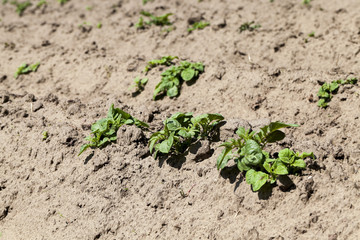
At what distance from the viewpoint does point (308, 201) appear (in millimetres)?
2629

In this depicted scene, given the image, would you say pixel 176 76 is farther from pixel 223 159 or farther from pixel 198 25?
pixel 223 159

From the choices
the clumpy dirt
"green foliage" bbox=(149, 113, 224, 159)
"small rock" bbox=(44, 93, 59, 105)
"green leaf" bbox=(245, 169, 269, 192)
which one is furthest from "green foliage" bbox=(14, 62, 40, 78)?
"green leaf" bbox=(245, 169, 269, 192)

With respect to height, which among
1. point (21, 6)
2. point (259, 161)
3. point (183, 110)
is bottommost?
point (183, 110)

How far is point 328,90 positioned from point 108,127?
214 cm

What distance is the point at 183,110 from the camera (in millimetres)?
3883

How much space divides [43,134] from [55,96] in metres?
0.78

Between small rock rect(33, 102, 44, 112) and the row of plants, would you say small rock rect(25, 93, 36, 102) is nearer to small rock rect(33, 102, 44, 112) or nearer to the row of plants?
small rock rect(33, 102, 44, 112)

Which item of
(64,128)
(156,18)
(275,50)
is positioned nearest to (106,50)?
(156,18)

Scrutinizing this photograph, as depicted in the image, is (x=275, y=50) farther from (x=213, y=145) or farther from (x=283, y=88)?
(x=213, y=145)

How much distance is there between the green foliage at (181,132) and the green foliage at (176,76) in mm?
816

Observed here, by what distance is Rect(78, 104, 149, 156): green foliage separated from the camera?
3.33 m

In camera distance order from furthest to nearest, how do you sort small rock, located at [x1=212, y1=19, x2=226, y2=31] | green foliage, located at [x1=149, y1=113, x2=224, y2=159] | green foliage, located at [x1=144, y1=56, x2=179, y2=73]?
→ small rock, located at [x1=212, y1=19, x2=226, y2=31] < green foliage, located at [x1=144, y1=56, x2=179, y2=73] < green foliage, located at [x1=149, y1=113, x2=224, y2=159]

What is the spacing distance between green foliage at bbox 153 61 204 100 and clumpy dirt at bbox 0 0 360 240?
10cm

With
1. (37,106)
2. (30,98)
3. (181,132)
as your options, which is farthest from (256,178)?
(30,98)
